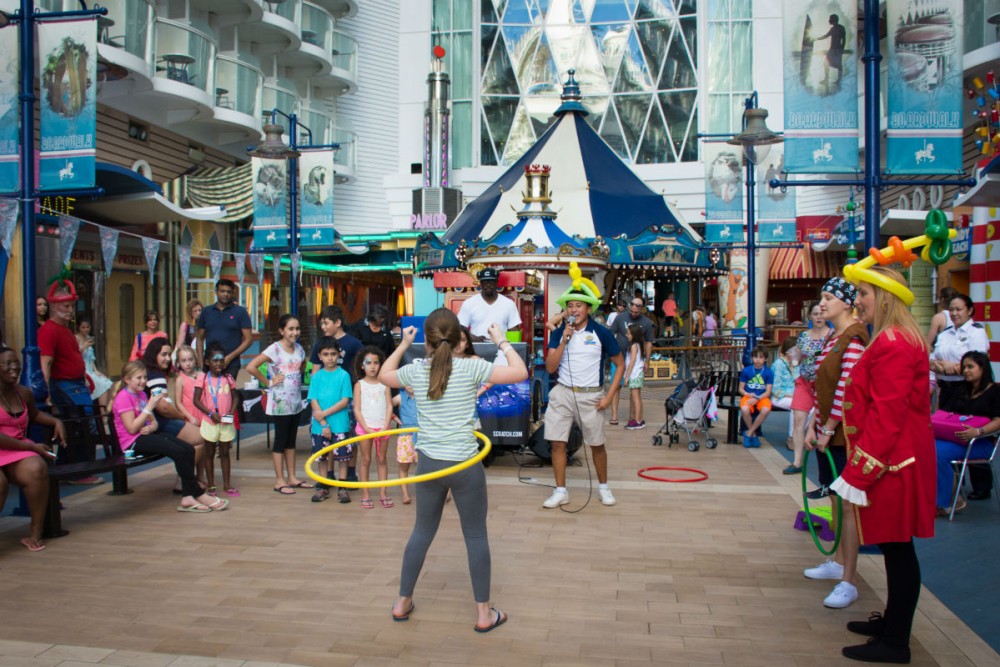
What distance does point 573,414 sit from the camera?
7.32m

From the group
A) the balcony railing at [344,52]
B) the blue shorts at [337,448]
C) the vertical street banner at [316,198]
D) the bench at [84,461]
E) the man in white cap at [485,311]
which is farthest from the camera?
the balcony railing at [344,52]

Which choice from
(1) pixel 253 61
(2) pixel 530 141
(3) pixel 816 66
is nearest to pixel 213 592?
(3) pixel 816 66

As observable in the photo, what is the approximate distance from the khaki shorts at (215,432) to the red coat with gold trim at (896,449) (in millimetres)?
5540

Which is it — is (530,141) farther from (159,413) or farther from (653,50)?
(159,413)

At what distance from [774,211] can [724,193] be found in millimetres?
1176

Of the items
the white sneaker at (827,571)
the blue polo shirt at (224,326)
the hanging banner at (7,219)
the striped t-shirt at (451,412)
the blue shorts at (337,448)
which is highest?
the hanging banner at (7,219)

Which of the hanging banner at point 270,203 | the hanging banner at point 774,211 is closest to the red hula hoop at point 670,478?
the hanging banner at point 774,211

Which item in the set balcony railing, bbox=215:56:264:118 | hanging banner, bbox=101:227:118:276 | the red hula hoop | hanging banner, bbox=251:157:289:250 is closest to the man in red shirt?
hanging banner, bbox=101:227:118:276

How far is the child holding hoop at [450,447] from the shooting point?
4465 millimetres

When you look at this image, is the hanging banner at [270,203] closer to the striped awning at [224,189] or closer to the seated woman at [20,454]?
the striped awning at [224,189]

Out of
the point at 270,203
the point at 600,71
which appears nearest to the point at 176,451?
the point at 270,203

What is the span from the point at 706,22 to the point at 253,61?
17.5 metres

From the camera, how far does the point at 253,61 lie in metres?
26.7

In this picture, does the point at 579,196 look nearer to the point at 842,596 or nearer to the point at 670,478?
the point at 670,478
